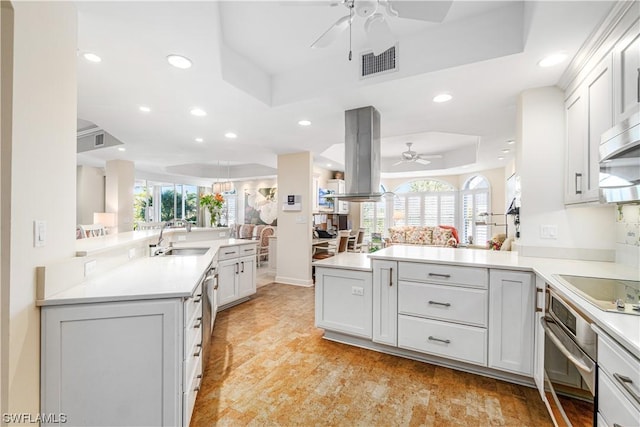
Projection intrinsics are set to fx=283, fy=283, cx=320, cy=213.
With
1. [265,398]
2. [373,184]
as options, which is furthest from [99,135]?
[265,398]

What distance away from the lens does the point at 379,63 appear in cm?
237

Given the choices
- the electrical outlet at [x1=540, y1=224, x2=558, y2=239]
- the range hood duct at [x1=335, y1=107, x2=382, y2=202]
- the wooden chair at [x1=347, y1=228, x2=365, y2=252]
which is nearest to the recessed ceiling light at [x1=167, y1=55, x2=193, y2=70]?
the range hood duct at [x1=335, y1=107, x2=382, y2=202]

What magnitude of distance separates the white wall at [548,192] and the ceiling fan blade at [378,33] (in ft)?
5.13

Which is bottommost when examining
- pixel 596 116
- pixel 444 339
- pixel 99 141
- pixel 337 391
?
pixel 337 391

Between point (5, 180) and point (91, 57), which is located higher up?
A: point (91, 57)

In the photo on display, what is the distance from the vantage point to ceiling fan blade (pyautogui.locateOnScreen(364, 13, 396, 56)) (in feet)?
5.35

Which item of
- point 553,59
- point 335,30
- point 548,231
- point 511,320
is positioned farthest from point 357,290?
point 553,59

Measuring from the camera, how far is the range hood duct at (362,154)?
9.70 feet

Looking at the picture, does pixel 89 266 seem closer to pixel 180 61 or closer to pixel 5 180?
pixel 5 180

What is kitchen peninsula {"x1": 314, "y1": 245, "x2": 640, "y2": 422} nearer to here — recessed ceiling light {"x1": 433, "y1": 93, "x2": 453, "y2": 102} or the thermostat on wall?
recessed ceiling light {"x1": 433, "y1": 93, "x2": 453, "y2": 102}

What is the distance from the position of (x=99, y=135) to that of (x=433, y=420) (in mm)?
6189

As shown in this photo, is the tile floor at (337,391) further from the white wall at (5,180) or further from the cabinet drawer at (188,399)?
the white wall at (5,180)

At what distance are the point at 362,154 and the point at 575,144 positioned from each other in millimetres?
1727

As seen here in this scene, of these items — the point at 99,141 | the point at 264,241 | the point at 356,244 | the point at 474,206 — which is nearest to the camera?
the point at 99,141
